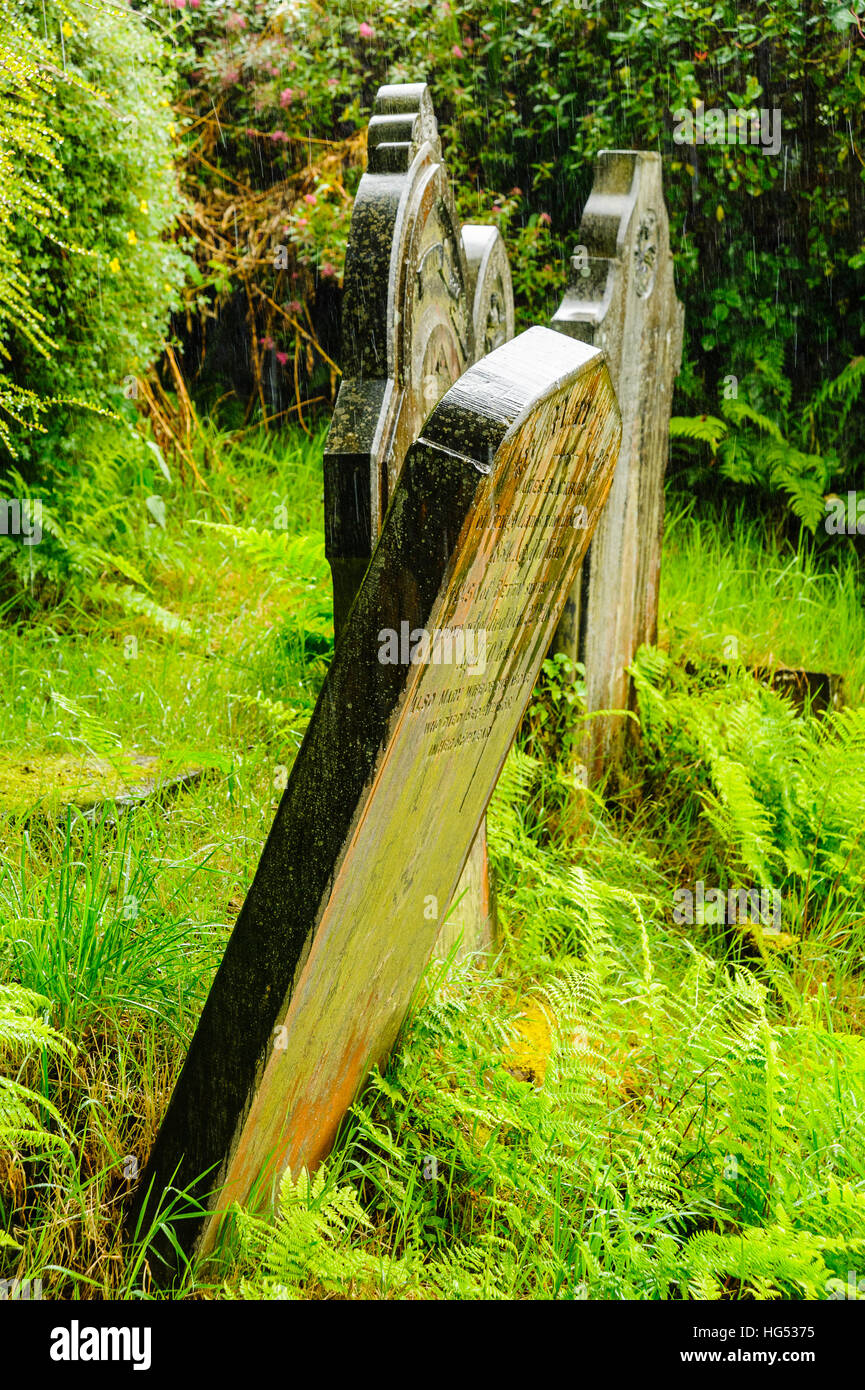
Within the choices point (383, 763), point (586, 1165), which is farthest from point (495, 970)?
point (383, 763)

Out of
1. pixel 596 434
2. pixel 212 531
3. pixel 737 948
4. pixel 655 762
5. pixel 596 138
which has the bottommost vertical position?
pixel 737 948

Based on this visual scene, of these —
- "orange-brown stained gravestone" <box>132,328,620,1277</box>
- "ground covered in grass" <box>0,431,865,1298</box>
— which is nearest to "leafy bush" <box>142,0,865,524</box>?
"ground covered in grass" <box>0,431,865,1298</box>

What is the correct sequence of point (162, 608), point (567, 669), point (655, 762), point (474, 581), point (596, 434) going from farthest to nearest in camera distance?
point (162, 608) < point (655, 762) < point (567, 669) < point (596, 434) < point (474, 581)

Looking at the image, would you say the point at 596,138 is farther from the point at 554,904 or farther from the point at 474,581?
the point at 474,581

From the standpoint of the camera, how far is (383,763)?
1739mm

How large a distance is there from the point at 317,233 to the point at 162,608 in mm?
2971

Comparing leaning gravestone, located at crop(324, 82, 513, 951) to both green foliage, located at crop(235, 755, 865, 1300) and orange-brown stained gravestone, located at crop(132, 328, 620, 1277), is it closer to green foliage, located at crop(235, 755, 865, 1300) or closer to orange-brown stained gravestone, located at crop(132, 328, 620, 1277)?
green foliage, located at crop(235, 755, 865, 1300)

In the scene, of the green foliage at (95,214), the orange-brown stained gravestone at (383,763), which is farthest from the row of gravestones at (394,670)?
the green foliage at (95,214)

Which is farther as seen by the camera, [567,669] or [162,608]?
[162,608]

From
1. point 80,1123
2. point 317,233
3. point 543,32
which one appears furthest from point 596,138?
point 80,1123

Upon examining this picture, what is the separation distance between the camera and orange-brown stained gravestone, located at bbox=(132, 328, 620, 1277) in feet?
5.42

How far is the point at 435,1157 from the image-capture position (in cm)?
225

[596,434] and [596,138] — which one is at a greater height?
[596,138]

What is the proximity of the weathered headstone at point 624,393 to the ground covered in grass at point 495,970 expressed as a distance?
19 centimetres
